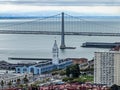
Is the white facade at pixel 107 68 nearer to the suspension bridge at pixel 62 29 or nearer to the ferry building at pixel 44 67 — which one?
the ferry building at pixel 44 67

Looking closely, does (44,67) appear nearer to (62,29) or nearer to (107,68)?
(107,68)

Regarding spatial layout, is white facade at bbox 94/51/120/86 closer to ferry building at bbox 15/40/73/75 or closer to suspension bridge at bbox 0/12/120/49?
ferry building at bbox 15/40/73/75

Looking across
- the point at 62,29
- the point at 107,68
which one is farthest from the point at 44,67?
the point at 62,29

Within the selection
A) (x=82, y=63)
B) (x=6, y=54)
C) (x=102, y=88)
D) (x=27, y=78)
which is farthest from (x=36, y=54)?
(x=102, y=88)

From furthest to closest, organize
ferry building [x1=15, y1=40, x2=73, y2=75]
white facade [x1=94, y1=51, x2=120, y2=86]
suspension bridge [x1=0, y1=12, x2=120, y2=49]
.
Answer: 1. suspension bridge [x1=0, y1=12, x2=120, y2=49]
2. ferry building [x1=15, y1=40, x2=73, y2=75]
3. white facade [x1=94, y1=51, x2=120, y2=86]

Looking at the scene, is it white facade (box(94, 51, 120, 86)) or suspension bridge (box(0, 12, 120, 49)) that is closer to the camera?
white facade (box(94, 51, 120, 86))

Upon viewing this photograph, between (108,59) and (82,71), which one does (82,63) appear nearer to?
(82,71)

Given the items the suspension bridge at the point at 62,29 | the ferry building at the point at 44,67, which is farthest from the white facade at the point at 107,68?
the suspension bridge at the point at 62,29

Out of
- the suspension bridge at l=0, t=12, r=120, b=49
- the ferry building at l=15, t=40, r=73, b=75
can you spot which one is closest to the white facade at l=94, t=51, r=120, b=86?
the ferry building at l=15, t=40, r=73, b=75
